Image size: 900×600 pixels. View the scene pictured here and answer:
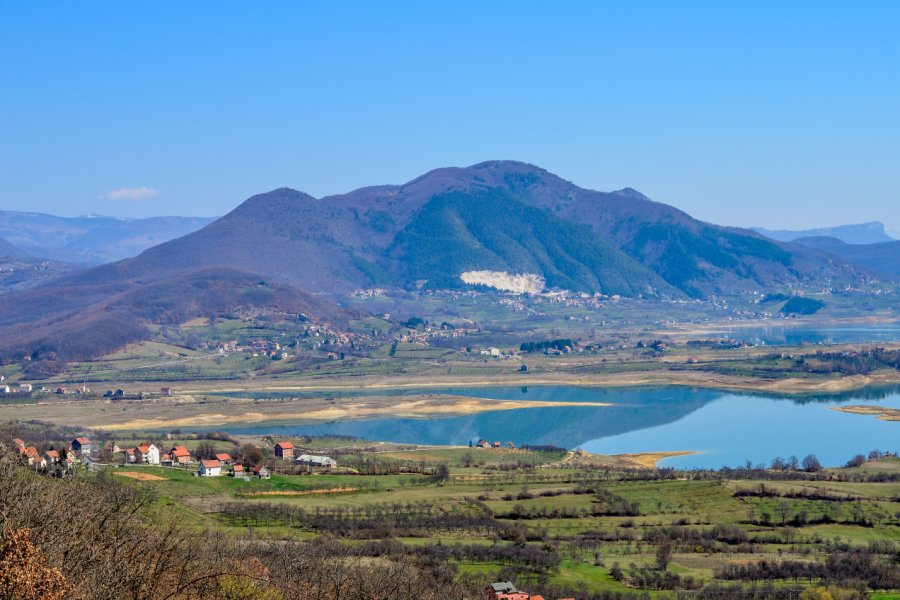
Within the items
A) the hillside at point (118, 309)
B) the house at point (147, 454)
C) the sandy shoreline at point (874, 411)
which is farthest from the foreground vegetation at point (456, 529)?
the hillside at point (118, 309)

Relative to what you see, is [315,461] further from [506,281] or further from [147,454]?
[506,281]

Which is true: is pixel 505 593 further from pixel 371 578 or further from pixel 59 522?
pixel 59 522

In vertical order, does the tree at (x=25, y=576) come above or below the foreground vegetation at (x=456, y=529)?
above

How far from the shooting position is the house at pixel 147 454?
42250 millimetres

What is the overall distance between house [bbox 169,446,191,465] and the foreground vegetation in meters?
1.04

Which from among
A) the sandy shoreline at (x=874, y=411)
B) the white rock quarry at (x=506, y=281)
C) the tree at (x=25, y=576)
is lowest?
the sandy shoreline at (x=874, y=411)

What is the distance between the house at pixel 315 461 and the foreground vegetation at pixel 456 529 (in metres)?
0.56

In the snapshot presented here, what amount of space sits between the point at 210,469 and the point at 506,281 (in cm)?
15300

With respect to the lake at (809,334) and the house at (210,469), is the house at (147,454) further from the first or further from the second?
the lake at (809,334)

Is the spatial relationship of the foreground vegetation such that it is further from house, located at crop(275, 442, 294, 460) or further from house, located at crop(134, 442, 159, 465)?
house, located at crop(134, 442, 159, 465)

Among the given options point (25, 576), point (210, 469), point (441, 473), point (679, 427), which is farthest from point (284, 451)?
point (25, 576)

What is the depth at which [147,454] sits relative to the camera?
42.6m

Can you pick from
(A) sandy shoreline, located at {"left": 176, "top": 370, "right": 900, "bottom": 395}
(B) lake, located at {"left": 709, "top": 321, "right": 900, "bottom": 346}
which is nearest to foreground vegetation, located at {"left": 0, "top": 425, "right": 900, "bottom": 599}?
(A) sandy shoreline, located at {"left": 176, "top": 370, "right": 900, "bottom": 395}

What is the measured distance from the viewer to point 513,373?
91.4 metres
